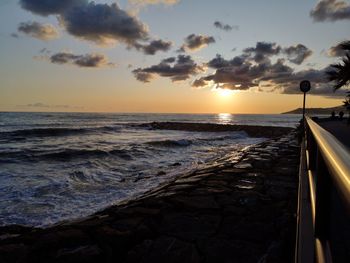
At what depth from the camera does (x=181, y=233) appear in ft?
12.0

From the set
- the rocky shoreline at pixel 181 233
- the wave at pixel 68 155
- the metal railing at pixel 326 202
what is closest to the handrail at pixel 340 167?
the metal railing at pixel 326 202

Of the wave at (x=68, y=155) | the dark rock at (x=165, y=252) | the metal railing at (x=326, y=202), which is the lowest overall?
the wave at (x=68, y=155)

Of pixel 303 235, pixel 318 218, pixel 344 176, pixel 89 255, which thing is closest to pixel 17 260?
pixel 89 255

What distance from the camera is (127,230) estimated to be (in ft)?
12.2

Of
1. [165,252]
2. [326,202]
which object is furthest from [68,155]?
[326,202]

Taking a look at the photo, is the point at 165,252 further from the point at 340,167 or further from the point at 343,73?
the point at 343,73

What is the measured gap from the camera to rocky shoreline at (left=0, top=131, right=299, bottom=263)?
3186 millimetres

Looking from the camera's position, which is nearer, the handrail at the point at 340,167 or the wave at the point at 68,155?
the handrail at the point at 340,167

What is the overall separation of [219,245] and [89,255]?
127 centimetres

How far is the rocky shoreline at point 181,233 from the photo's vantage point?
3.19 metres

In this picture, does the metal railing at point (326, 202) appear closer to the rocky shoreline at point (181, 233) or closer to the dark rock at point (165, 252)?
the rocky shoreline at point (181, 233)

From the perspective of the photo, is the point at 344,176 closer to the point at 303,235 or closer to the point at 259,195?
the point at 303,235

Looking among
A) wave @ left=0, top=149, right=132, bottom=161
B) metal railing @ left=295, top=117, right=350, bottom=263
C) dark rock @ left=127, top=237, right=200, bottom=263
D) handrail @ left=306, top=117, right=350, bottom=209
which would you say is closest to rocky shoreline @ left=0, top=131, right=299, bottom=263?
dark rock @ left=127, top=237, right=200, bottom=263

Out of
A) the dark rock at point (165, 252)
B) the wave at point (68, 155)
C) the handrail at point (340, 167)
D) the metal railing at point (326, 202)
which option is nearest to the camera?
the handrail at point (340, 167)
